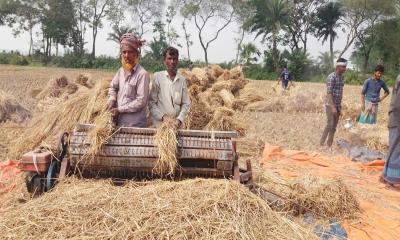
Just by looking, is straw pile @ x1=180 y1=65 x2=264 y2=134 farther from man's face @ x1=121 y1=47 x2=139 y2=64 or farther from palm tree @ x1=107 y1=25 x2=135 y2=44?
palm tree @ x1=107 y1=25 x2=135 y2=44

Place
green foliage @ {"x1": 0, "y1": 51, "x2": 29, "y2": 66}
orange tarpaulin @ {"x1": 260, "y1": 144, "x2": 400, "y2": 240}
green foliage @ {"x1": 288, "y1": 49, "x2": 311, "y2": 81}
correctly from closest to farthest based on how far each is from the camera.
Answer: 1. orange tarpaulin @ {"x1": 260, "y1": 144, "x2": 400, "y2": 240}
2. green foliage @ {"x1": 288, "y1": 49, "x2": 311, "y2": 81}
3. green foliage @ {"x1": 0, "y1": 51, "x2": 29, "y2": 66}

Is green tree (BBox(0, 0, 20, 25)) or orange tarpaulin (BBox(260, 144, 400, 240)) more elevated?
green tree (BBox(0, 0, 20, 25))

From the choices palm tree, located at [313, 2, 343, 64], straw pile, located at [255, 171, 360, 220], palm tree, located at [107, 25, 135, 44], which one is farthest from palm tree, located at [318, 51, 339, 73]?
straw pile, located at [255, 171, 360, 220]

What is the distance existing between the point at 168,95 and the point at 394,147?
10.4ft

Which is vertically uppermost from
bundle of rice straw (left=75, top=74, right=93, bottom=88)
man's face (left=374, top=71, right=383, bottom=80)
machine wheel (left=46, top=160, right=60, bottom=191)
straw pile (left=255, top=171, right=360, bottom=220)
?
man's face (left=374, top=71, right=383, bottom=80)

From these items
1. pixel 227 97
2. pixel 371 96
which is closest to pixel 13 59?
pixel 227 97

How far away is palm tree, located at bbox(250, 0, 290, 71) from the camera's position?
37.8m

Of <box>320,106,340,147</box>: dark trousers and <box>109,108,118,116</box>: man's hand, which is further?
<box>320,106,340,147</box>: dark trousers

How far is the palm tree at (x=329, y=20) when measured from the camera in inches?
1657

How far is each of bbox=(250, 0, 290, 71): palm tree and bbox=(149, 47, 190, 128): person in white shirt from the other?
33.4 metres

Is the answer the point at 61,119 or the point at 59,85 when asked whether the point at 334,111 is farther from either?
the point at 59,85

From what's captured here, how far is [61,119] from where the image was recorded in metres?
6.21

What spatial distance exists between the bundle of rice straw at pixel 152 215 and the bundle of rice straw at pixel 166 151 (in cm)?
26

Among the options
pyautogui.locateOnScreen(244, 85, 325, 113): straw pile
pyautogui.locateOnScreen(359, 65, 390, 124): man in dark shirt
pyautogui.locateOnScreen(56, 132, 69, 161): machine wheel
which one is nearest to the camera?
pyautogui.locateOnScreen(56, 132, 69, 161): machine wheel
